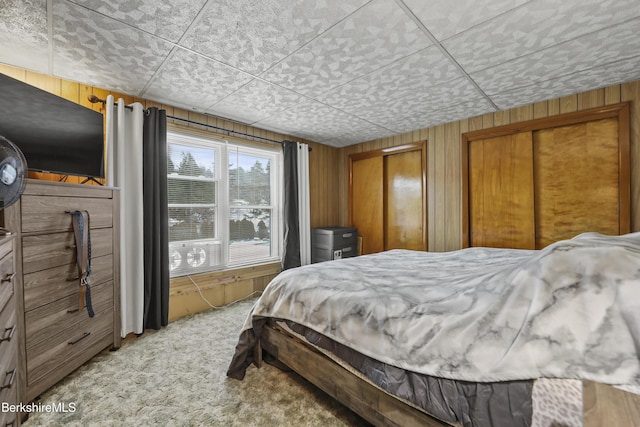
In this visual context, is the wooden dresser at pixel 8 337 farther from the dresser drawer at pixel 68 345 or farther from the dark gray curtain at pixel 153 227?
the dark gray curtain at pixel 153 227

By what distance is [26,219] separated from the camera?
1.48m

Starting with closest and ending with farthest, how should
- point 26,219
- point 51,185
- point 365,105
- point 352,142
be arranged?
point 26,219
point 51,185
point 365,105
point 352,142

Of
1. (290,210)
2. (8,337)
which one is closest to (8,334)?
(8,337)

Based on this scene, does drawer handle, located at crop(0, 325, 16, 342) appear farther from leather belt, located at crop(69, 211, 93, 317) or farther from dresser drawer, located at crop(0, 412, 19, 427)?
leather belt, located at crop(69, 211, 93, 317)

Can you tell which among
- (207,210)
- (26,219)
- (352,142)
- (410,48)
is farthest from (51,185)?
(352,142)

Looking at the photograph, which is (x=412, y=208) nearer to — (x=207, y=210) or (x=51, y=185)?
(x=207, y=210)

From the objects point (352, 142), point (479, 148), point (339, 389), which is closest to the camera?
point (339, 389)

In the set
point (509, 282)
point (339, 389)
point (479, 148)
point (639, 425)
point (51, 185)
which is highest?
point (479, 148)

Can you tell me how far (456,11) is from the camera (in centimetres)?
146

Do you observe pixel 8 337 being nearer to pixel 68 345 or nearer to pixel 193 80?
pixel 68 345

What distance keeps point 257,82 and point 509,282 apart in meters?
2.30

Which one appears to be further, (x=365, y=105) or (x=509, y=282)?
(x=365, y=105)

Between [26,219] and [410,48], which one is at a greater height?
[410,48]

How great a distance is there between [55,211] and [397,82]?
2706 millimetres
